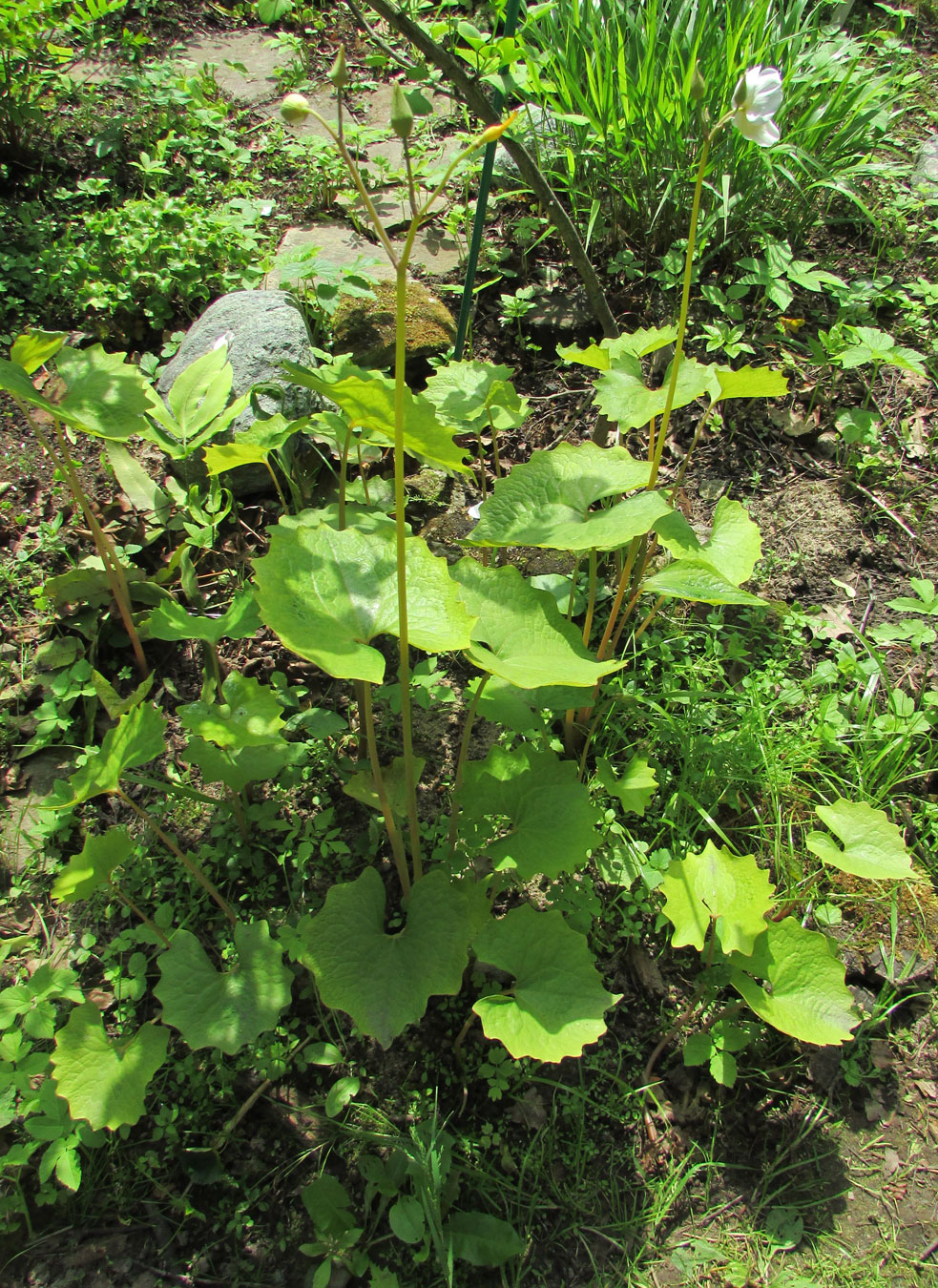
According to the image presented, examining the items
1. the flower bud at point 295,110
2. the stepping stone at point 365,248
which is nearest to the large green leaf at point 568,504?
the flower bud at point 295,110

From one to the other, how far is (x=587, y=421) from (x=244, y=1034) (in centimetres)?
201

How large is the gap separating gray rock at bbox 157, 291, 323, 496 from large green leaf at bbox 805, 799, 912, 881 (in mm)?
1706

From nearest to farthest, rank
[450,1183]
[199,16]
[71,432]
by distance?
[450,1183] → [71,432] → [199,16]

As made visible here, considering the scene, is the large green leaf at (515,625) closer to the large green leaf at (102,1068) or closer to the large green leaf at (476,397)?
the large green leaf at (476,397)

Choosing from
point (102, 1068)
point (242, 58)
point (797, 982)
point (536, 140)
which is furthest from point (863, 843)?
point (242, 58)

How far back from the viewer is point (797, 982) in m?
1.47

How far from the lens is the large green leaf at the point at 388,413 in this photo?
121cm

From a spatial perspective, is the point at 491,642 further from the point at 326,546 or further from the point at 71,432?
the point at 71,432

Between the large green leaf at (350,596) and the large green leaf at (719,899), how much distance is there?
0.66m

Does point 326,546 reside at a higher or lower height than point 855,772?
higher

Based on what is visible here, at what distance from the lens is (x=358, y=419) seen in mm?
1333

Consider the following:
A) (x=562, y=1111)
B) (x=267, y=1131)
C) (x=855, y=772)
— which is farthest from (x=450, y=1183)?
(x=855, y=772)

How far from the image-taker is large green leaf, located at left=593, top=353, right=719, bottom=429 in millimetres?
1598

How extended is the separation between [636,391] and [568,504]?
34 centimetres
